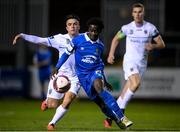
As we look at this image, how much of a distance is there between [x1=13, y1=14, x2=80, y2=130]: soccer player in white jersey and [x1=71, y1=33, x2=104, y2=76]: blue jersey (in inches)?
31.4

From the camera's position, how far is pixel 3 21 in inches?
1181

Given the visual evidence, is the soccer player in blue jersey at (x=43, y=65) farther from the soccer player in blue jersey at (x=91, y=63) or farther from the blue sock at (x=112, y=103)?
the blue sock at (x=112, y=103)

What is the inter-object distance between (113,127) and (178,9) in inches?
610

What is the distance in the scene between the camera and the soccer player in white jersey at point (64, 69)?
1489 centimetres

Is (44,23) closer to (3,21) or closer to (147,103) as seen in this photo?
(3,21)

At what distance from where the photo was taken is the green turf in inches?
609

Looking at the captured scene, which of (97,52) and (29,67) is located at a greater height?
(97,52)

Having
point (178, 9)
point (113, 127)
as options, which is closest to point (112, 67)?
point (178, 9)

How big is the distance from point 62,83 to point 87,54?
1.10 m

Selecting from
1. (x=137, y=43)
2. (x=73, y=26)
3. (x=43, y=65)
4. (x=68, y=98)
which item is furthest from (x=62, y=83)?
(x=43, y=65)

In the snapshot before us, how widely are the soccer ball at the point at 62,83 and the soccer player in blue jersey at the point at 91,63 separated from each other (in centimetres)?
74

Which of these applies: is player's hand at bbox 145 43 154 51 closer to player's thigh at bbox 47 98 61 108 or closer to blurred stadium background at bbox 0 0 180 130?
player's thigh at bbox 47 98 61 108

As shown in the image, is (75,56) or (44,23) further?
(44,23)

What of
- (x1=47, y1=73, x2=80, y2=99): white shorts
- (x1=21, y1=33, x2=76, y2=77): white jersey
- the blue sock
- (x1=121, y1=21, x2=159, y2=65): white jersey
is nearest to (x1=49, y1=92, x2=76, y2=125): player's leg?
(x1=47, y1=73, x2=80, y2=99): white shorts
